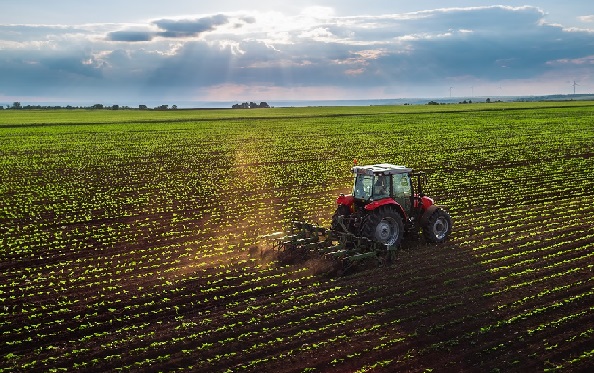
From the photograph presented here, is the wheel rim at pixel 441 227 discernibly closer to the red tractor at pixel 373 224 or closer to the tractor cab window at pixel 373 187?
A: the red tractor at pixel 373 224

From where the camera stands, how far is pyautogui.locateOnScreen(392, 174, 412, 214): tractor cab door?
51.4 ft

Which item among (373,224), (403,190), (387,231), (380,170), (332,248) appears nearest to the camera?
(332,248)

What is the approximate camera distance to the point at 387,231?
49.7ft

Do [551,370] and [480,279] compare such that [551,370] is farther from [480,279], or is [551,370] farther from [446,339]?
[480,279]

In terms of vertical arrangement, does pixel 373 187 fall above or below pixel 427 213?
above

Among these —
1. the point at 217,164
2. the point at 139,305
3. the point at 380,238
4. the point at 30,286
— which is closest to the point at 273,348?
the point at 139,305

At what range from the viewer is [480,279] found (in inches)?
530

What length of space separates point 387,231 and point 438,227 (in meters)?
2.19

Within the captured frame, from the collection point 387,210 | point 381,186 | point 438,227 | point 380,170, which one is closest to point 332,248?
point 387,210

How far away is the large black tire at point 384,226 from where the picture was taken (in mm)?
14781

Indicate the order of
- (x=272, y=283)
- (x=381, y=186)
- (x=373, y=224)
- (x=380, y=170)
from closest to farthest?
(x=272, y=283) → (x=373, y=224) → (x=380, y=170) → (x=381, y=186)

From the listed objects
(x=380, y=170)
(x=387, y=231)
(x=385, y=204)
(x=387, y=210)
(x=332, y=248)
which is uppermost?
(x=380, y=170)

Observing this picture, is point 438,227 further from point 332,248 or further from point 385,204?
point 332,248

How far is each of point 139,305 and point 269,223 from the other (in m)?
7.88
